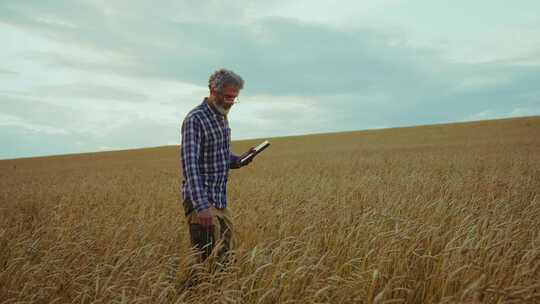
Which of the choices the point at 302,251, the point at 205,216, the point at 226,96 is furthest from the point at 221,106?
the point at 302,251

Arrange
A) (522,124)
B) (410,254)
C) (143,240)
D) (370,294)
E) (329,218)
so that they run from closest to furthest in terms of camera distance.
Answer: (370,294) → (410,254) → (143,240) → (329,218) → (522,124)

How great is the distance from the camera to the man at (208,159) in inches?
119

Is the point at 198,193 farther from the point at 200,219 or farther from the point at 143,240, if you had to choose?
the point at 143,240

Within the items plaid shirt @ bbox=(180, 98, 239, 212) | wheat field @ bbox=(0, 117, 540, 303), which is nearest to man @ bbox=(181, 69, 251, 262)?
plaid shirt @ bbox=(180, 98, 239, 212)

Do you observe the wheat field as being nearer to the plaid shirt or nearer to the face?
the plaid shirt

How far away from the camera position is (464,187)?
299 inches

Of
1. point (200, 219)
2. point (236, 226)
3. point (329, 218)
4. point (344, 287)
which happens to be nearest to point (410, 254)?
point (344, 287)

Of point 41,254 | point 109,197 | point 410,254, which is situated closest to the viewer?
point 410,254

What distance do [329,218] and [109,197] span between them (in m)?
5.61

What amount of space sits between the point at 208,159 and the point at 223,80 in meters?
0.69

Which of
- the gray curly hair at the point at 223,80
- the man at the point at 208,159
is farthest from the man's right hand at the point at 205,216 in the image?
the gray curly hair at the point at 223,80

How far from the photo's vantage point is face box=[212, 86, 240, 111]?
3.18m

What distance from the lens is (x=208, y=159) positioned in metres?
3.26

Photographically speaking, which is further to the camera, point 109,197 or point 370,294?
point 109,197
